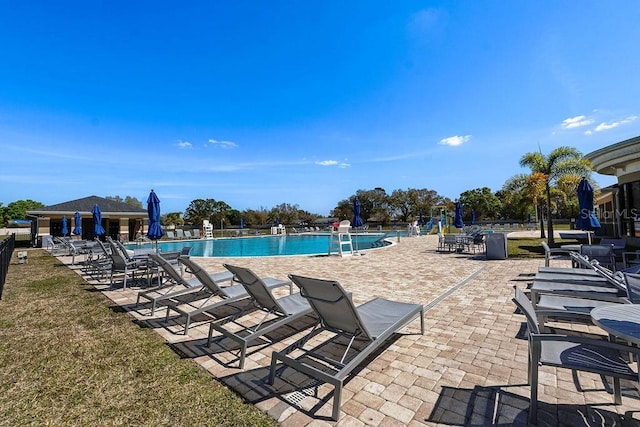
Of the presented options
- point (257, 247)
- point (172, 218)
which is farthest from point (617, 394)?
point (172, 218)

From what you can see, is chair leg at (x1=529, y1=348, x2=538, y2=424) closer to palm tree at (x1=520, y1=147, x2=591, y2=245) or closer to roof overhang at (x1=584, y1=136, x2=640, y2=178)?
roof overhang at (x1=584, y1=136, x2=640, y2=178)

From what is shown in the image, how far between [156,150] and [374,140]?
21327 millimetres

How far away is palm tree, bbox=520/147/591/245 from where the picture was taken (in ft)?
52.4

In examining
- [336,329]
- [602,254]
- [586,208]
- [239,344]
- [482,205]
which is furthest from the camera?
[482,205]

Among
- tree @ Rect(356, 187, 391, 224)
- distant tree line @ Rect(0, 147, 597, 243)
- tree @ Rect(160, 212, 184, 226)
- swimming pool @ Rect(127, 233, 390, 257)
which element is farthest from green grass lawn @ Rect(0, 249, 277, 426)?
tree @ Rect(160, 212, 184, 226)

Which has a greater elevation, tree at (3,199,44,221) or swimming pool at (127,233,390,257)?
tree at (3,199,44,221)

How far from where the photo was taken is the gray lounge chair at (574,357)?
6.09 feet

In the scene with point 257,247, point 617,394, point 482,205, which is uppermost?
point 482,205

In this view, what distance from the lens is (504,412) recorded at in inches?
86.7

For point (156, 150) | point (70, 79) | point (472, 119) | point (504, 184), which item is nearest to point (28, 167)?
point (156, 150)

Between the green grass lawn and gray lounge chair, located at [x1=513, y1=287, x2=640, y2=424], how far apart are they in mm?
1942

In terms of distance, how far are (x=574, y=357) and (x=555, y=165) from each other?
18641 millimetres

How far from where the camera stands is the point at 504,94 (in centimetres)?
1387

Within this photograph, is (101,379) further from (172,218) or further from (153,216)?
(172,218)
